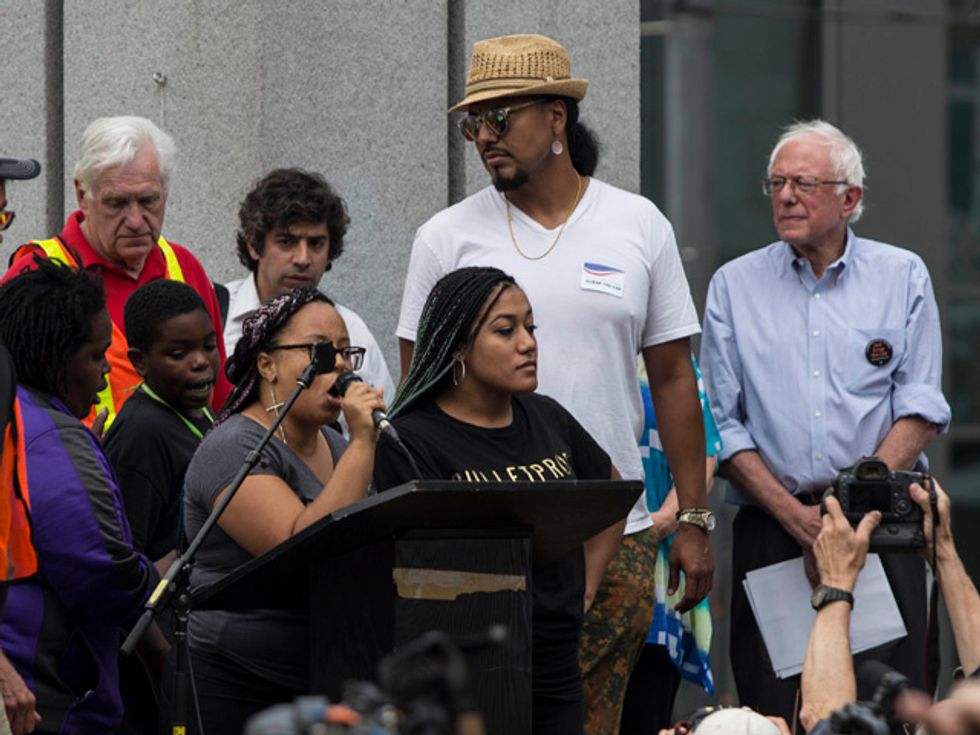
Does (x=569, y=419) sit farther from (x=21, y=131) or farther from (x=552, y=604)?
(x=21, y=131)

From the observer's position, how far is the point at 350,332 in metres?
7.31

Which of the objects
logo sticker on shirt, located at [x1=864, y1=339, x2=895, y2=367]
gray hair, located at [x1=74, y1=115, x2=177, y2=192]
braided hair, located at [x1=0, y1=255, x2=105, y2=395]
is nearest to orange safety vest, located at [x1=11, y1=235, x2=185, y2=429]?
gray hair, located at [x1=74, y1=115, x2=177, y2=192]

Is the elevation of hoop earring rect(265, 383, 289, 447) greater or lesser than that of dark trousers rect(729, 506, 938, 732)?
greater

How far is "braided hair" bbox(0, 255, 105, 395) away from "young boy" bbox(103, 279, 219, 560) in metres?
0.54

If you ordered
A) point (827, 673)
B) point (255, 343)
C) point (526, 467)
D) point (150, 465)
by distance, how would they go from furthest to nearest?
1. point (150, 465)
2. point (255, 343)
3. point (526, 467)
4. point (827, 673)

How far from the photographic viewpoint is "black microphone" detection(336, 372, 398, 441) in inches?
212

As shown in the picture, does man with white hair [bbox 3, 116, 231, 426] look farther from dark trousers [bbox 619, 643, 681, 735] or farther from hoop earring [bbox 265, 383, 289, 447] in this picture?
dark trousers [bbox 619, 643, 681, 735]

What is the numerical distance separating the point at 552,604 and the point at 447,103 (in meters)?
3.31

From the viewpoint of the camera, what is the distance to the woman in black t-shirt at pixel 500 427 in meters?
5.63

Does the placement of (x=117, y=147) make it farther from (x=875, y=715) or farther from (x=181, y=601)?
(x=875, y=715)

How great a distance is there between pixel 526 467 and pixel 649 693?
5.06 feet

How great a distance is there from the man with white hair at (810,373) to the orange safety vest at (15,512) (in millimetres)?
2872

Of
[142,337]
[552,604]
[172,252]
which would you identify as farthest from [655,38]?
[552,604]

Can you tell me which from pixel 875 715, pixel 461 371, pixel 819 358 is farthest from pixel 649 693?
pixel 875 715
